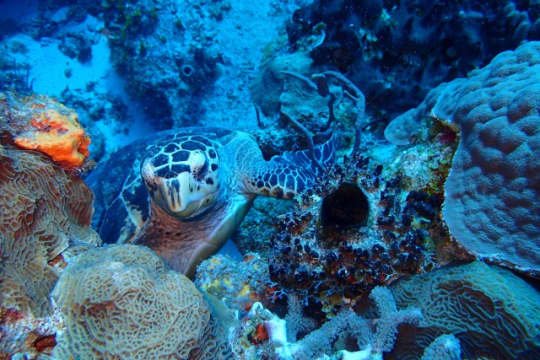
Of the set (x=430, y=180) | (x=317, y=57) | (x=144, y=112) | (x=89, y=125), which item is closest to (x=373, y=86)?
(x=317, y=57)

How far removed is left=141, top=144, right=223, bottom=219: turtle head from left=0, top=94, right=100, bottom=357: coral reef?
1.96 ft

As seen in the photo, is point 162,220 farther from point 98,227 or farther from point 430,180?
point 430,180

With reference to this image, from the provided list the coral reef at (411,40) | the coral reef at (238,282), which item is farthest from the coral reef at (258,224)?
the coral reef at (411,40)

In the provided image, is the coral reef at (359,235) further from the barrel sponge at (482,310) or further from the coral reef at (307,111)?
the coral reef at (307,111)

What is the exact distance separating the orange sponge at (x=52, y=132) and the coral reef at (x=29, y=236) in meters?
0.02

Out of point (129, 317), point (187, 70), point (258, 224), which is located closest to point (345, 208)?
point (129, 317)

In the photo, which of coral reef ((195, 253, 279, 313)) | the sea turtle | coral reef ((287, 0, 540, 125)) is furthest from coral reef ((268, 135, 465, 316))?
coral reef ((287, 0, 540, 125))

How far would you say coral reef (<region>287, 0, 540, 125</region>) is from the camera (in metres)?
3.04

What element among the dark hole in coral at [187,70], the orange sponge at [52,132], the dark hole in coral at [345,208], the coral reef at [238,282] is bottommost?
the coral reef at [238,282]

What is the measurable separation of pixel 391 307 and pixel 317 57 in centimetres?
291

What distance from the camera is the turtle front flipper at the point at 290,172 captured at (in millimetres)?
2473

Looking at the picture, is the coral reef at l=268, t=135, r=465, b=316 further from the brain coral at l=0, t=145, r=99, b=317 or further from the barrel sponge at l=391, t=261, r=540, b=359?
the brain coral at l=0, t=145, r=99, b=317

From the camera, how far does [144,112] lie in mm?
6250

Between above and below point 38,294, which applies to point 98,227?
below
